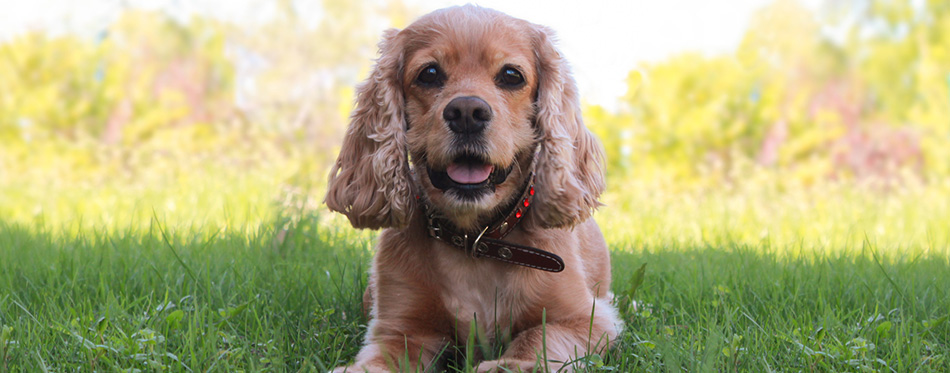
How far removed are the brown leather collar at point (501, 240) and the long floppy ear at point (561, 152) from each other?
58 mm

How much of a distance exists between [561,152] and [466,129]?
1.38 feet

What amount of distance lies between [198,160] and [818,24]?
8.40 m

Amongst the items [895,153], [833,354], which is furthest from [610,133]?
[833,354]

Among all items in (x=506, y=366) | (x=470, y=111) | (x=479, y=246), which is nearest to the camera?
(x=506, y=366)

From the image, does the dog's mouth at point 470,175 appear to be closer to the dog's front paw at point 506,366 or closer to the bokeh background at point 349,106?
the dog's front paw at point 506,366

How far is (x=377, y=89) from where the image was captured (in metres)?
2.62

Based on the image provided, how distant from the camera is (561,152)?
2475 mm

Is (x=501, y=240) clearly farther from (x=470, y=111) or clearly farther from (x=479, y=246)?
(x=470, y=111)

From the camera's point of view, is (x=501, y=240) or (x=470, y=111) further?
(x=501, y=240)

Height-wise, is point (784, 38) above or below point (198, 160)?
above

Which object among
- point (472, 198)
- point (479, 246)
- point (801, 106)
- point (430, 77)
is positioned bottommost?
point (479, 246)

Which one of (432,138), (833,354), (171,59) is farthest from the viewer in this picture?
(171,59)

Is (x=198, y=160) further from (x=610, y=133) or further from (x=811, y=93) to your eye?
(x=811, y=93)

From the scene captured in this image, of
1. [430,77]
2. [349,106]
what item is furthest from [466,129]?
[349,106]
